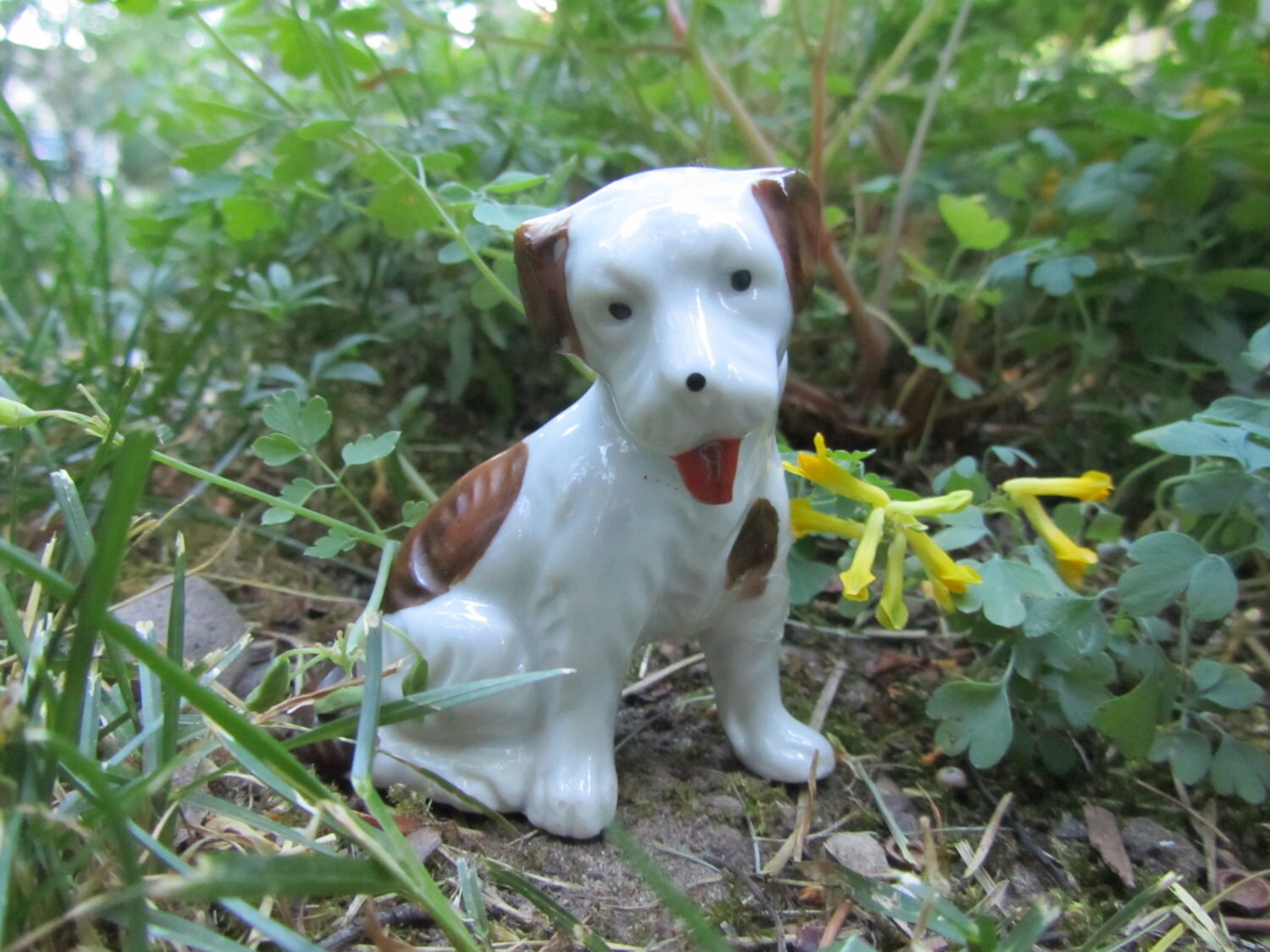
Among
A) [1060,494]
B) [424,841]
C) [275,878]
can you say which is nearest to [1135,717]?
[1060,494]

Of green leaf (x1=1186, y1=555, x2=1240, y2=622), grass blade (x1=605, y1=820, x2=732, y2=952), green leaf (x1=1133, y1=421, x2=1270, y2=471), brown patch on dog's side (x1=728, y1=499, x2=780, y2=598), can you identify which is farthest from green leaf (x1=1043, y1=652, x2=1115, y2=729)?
grass blade (x1=605, y1=820, x2=732, y2=952)

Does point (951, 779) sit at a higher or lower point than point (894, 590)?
lower

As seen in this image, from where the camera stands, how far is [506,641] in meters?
1.01

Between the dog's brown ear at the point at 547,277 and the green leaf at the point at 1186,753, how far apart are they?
0.81m

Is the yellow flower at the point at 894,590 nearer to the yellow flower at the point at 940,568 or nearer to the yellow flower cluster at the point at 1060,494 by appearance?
the yellow flower at the point at 940,568

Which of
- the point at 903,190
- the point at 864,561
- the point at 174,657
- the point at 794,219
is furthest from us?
the point at 903,190

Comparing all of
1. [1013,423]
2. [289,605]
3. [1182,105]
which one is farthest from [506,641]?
[1182,105]

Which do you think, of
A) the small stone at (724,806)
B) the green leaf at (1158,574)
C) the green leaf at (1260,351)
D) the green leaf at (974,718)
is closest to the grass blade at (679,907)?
the small stone at (724,806)

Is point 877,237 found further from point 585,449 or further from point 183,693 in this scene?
point 183,693

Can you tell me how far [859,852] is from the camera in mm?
1026

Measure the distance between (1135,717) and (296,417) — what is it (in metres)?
1.02

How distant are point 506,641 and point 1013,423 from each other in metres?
1.23

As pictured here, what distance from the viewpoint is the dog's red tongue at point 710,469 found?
0.91 meters

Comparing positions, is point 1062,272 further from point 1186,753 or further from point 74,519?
point 74,519
